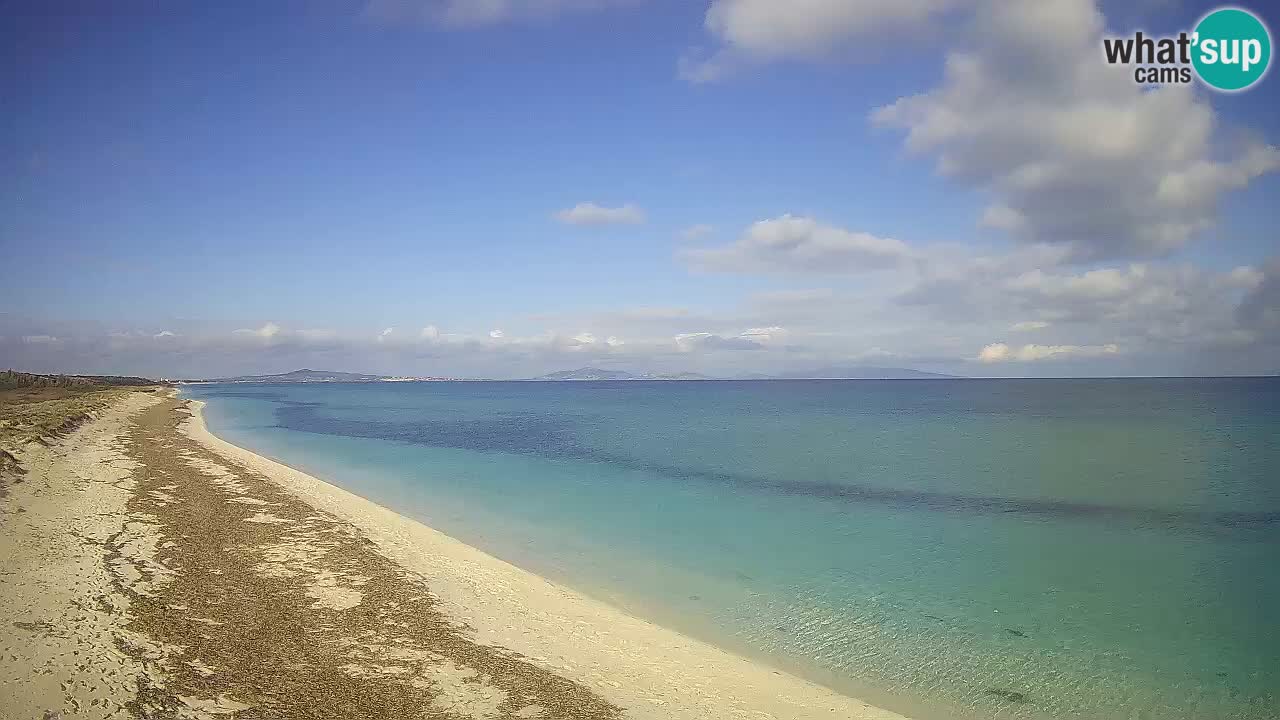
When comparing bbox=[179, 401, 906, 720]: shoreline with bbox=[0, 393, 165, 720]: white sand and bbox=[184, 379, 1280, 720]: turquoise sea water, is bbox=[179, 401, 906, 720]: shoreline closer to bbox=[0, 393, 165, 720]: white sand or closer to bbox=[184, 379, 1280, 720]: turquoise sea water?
bbox=[184, 379, 1280, 720]: turquoise sea water

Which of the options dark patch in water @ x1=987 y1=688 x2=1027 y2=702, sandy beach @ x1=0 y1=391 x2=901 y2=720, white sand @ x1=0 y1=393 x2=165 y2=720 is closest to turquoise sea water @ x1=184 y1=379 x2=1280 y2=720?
dark patch in water @ x1=987 y1=688 x2=1027 y2=702

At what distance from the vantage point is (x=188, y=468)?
25.4m

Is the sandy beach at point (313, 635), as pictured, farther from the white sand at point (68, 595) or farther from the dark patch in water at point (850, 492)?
the dark patch in water at point (850, 492)

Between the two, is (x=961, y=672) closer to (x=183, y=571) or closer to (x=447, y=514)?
(x=183, y=571)

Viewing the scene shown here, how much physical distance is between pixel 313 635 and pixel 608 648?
4.69 metres

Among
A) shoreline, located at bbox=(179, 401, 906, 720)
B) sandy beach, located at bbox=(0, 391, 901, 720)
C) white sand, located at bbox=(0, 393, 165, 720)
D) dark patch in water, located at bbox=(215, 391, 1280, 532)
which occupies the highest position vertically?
white sand, located at bbox=(0, 393, 165, 720)

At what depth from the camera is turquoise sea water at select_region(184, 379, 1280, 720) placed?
10.1m

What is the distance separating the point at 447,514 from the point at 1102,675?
18030mm

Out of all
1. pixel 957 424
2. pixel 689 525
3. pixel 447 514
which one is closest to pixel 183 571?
pixel 447 514

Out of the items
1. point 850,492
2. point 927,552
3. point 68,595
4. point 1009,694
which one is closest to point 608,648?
point 1009,694

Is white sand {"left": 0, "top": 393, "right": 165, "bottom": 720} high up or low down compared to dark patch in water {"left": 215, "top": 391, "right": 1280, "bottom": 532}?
up

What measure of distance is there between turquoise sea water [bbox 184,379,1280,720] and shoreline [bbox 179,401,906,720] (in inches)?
27.9

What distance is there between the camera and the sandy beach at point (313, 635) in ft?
25.6

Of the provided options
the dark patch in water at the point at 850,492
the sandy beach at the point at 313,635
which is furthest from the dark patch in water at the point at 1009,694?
the dark patch in water at the point at 850,492
